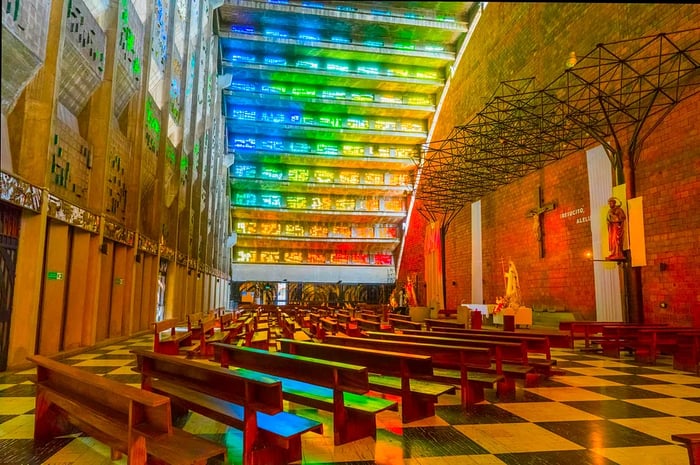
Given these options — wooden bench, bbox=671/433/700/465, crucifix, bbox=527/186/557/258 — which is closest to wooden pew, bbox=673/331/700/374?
wooden bench, bbox=671/433/700/465

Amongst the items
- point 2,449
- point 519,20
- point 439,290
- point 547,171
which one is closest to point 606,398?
point 2,449

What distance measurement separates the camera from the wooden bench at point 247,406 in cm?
248

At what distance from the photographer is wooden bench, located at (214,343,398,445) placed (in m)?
3.02

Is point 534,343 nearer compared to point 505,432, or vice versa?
point 505,432

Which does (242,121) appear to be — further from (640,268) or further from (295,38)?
(640,268)

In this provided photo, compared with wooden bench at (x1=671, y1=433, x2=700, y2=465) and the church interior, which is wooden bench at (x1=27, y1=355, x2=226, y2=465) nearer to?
the church interior

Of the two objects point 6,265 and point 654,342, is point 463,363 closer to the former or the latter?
point 654,342

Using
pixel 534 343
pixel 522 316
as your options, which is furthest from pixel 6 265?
pixel 522 316

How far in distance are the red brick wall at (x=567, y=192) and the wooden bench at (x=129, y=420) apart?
30.8 feet

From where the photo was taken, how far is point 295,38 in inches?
1118

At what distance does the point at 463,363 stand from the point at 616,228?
8.13m

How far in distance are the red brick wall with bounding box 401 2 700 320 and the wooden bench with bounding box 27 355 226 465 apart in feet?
30.8

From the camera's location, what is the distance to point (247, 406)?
8.21ft

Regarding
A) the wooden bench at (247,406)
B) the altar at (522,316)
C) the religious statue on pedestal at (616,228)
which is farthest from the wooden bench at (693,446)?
the altar at (522,316)
